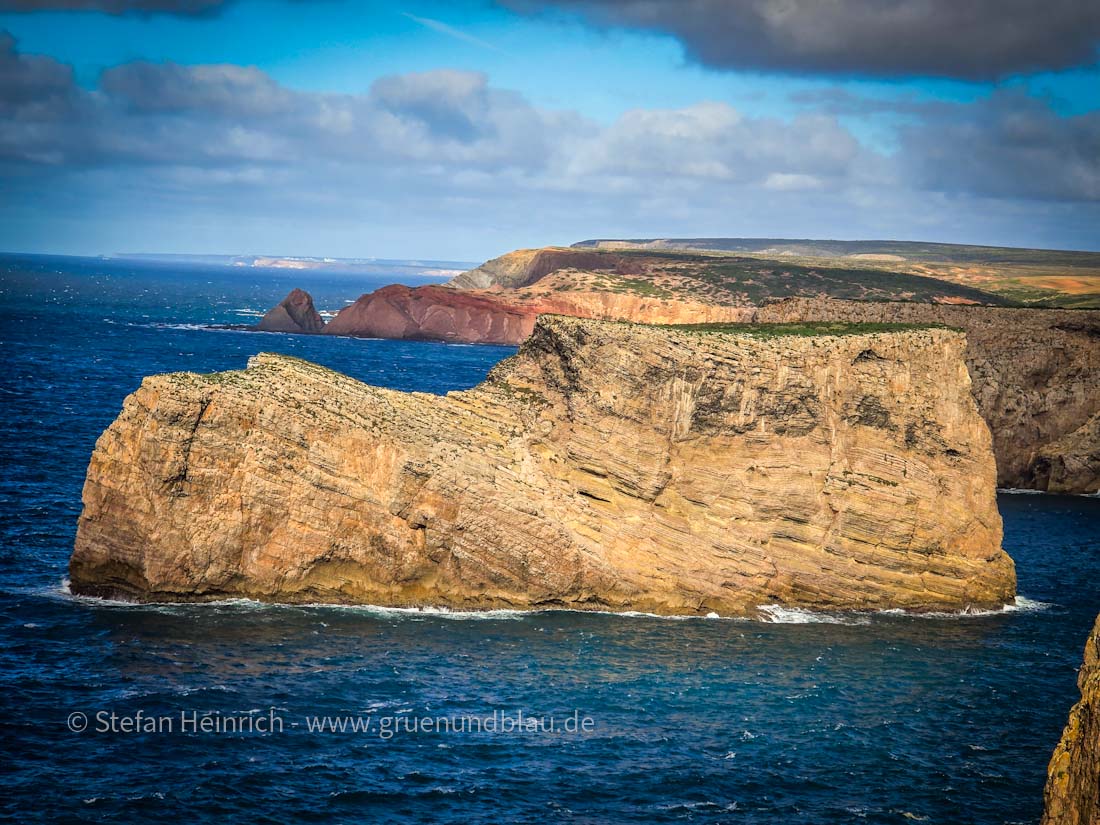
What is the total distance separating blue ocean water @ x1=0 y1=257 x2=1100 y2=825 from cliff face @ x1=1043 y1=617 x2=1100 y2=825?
9509mm

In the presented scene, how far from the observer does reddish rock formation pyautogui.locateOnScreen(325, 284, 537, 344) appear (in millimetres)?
168375

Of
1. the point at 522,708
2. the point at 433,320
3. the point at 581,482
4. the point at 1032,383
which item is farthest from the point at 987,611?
the point at 433,320

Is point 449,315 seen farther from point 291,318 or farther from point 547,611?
point 547,611

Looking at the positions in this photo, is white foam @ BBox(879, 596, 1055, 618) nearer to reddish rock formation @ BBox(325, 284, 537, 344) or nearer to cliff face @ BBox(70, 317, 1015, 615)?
cliff face @ BBox(70, 317, 1015, 615)

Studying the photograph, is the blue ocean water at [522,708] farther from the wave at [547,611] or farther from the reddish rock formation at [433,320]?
the reddish rock formation at [433,320]

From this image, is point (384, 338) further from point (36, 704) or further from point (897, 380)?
point (36, 704)

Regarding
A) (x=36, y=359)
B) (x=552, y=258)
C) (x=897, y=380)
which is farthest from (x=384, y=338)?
(x=897, y=380)

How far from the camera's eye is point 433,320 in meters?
171

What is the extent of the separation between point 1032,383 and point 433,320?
4206 inches

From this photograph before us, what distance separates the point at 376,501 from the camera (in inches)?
1665

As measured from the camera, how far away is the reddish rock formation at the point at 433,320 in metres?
168

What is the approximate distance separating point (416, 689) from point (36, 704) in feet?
36.2

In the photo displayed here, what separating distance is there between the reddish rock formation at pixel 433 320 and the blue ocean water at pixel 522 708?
391ft

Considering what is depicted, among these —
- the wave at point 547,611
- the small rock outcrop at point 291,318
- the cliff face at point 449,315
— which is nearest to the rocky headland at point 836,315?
the cliff face at point 449,315
